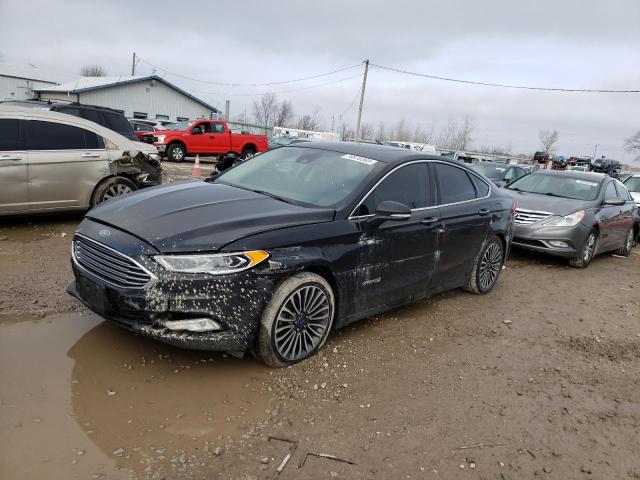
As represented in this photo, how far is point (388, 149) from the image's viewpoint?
A: 4.85 m

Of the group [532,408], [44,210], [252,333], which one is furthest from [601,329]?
[44,210]

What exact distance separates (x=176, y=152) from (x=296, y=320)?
18.5 metres

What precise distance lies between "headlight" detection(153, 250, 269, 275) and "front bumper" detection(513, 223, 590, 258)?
561cm

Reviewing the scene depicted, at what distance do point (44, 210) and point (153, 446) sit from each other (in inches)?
205

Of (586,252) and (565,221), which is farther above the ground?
(565,221)

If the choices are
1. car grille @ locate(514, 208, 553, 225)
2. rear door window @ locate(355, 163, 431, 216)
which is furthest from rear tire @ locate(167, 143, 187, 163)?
rear door window @ locate(355, 163, 431, 216)

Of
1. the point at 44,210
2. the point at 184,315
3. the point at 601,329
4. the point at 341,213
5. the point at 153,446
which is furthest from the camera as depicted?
the point at 44,210

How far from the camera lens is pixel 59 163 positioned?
6691 mm

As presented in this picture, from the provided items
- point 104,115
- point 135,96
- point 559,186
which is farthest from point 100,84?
point 559,186

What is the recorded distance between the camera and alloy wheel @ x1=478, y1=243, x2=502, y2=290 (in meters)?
5.68

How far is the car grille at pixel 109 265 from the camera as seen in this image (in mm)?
3105

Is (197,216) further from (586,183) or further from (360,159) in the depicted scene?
(586,183)

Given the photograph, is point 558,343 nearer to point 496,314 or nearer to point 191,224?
point 496,314

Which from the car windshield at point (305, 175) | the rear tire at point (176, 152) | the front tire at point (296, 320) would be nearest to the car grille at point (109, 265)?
the front tire at point (296, 320)
